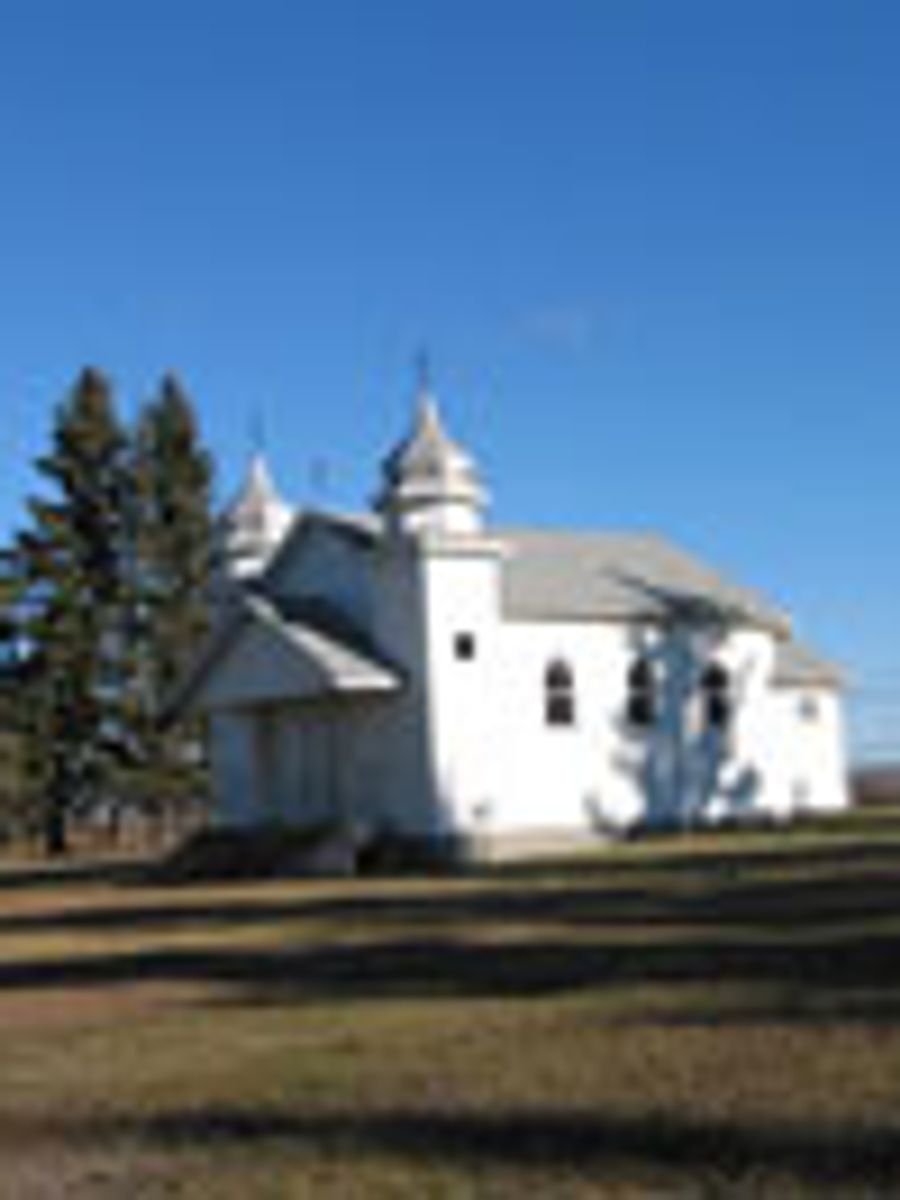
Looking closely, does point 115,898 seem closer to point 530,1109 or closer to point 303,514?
point 303,514

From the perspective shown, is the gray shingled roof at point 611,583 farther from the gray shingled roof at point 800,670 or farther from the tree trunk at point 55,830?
the tree trunk at point 55,830

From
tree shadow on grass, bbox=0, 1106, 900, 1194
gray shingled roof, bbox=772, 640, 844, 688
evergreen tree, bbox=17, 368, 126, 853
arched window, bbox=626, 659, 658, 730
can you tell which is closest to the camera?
tree shadow on grass, bbox=0, 1106, 900, 1194

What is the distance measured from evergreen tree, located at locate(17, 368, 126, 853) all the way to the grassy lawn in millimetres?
32637

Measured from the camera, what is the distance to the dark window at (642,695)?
132 ft

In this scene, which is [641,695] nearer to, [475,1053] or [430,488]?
[430,488]

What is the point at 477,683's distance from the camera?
36.9m

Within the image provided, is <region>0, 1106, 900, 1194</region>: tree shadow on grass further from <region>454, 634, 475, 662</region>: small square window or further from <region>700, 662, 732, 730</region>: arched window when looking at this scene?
<region>700, 662, 732, 730</region>: arched window

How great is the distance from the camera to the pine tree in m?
56.9

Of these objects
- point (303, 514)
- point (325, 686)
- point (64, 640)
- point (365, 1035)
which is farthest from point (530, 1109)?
point (64, 640)

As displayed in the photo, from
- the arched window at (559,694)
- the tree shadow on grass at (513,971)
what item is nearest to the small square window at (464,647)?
the arched window at (559,694)

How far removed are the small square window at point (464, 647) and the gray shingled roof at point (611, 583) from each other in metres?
1.61

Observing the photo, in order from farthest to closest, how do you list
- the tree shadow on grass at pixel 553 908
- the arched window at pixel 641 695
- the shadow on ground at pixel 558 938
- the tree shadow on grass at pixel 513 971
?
the arched window at pixel 641 695, the tree shadow on grass at pixel 553 908, the shadow on ground at pixel 558 938, the tree shadow on grass at pixel 513 971

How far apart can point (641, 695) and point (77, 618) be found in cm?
2120

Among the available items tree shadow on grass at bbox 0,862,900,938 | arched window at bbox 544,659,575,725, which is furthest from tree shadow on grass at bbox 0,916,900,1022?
arched window at bbox 544,659,575,725
